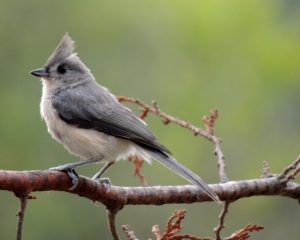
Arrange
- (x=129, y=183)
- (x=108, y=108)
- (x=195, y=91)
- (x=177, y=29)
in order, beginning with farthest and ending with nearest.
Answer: (x=177, y=29) → (x=195, y=91) → (x=129, y=183) → (x=108, y=108)

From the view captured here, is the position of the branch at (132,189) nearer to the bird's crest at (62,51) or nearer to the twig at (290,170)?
the twig at (290,170)

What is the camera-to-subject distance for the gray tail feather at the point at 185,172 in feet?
14.1

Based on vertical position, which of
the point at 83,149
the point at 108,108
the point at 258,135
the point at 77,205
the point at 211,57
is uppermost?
the point at 211,57

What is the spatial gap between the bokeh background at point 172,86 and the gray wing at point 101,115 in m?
4.55

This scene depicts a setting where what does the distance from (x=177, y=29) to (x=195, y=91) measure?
4.85ft

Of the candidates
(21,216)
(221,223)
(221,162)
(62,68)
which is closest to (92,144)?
(221,162)

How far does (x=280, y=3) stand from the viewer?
41.3 feet

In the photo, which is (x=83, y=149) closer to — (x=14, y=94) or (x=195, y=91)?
(x=14, y=94)

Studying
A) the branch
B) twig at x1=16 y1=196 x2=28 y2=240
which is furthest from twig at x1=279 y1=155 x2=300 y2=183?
twig at x1=16 y1=196 x2=28 y2=240

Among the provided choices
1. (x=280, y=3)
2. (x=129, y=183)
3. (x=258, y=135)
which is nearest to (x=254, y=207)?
(x=258, y=135)

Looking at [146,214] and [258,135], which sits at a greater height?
[258,135]

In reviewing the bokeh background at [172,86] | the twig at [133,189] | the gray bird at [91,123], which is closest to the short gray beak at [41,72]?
the gray bird at [91,123]

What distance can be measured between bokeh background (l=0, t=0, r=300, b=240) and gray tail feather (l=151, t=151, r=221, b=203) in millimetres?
5189

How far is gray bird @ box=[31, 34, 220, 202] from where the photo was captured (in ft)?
16.7
